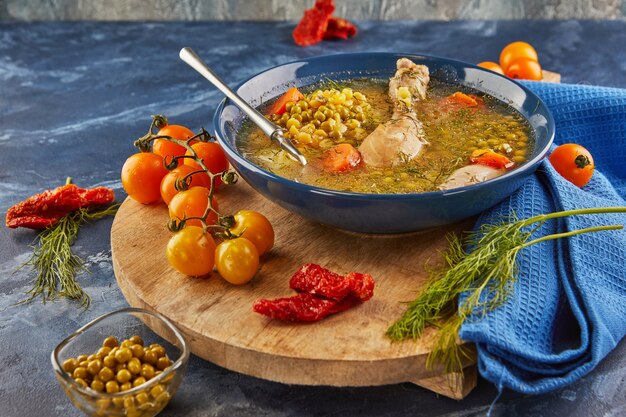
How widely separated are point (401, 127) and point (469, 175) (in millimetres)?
400

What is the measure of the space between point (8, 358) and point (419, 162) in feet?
5.21

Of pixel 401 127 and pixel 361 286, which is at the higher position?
pixel 401 127

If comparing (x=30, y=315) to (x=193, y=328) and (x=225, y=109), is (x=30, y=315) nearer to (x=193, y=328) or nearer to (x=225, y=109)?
(x=193, y=328)

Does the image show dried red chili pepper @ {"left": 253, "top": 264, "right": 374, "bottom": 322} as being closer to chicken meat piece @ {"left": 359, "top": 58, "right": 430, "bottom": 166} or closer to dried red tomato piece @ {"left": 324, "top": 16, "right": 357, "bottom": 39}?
chicken meat piece @ {"left": 359, "top": 58, "right": 430, "bottom": 166}

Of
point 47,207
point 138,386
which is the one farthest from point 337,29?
point 138,386

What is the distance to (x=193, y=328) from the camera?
246 cm

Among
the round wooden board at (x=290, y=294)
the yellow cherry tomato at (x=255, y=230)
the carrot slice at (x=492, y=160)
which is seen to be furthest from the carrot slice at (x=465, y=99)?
the yellow cherry tomato at (x=255, y=230)

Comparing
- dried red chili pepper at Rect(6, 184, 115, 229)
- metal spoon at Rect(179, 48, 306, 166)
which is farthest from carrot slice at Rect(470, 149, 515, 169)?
dried red chili pepper at Rect(6, 184, 115, 229)

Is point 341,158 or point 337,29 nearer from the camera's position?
A: point 341,158

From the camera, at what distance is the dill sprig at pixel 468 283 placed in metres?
2.38

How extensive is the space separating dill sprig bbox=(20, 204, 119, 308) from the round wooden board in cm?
24

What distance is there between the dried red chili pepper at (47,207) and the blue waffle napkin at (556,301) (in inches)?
65.3

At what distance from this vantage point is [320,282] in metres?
2.55

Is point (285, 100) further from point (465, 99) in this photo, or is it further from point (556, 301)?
point (556, 301)
